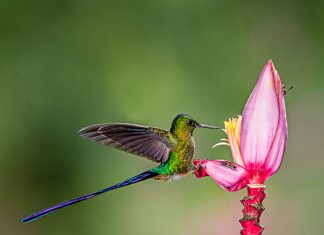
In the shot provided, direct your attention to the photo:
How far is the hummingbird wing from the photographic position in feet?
3.33

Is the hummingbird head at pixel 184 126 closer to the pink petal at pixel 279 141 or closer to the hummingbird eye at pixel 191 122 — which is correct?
the hummingbird eye at pixel 191 122

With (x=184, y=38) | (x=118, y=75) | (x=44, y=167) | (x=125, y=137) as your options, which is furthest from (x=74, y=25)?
(x=125, y=137)

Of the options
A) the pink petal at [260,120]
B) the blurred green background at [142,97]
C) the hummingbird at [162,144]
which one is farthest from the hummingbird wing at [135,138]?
the blurred green background at [142,97]

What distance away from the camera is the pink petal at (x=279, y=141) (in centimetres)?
87

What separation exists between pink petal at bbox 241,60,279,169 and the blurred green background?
219 centimetres

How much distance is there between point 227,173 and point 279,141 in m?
0.08

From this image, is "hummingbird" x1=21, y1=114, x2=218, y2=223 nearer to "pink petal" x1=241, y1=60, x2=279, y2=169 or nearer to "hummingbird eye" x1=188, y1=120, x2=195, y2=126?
"hummingbird eye" x1=188, y1=120, x2=195, y2=126

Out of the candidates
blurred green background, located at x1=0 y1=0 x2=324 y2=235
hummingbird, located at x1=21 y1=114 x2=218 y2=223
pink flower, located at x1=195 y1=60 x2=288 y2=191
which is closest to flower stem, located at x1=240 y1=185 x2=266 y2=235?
pink flower, located at x1=195 y1=60 x2=288 y2=191

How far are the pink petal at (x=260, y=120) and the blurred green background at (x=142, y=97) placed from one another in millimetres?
2190

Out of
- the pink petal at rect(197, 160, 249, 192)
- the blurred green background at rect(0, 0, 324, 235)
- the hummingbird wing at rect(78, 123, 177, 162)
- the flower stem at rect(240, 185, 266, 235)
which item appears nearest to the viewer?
the flower stem at rect(240, 185, 266, 235)

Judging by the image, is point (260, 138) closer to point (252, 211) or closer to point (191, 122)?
point (252, 211)

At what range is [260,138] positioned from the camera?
875 millimetres

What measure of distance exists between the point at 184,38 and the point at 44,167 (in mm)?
1164

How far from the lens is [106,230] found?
3.27 m
